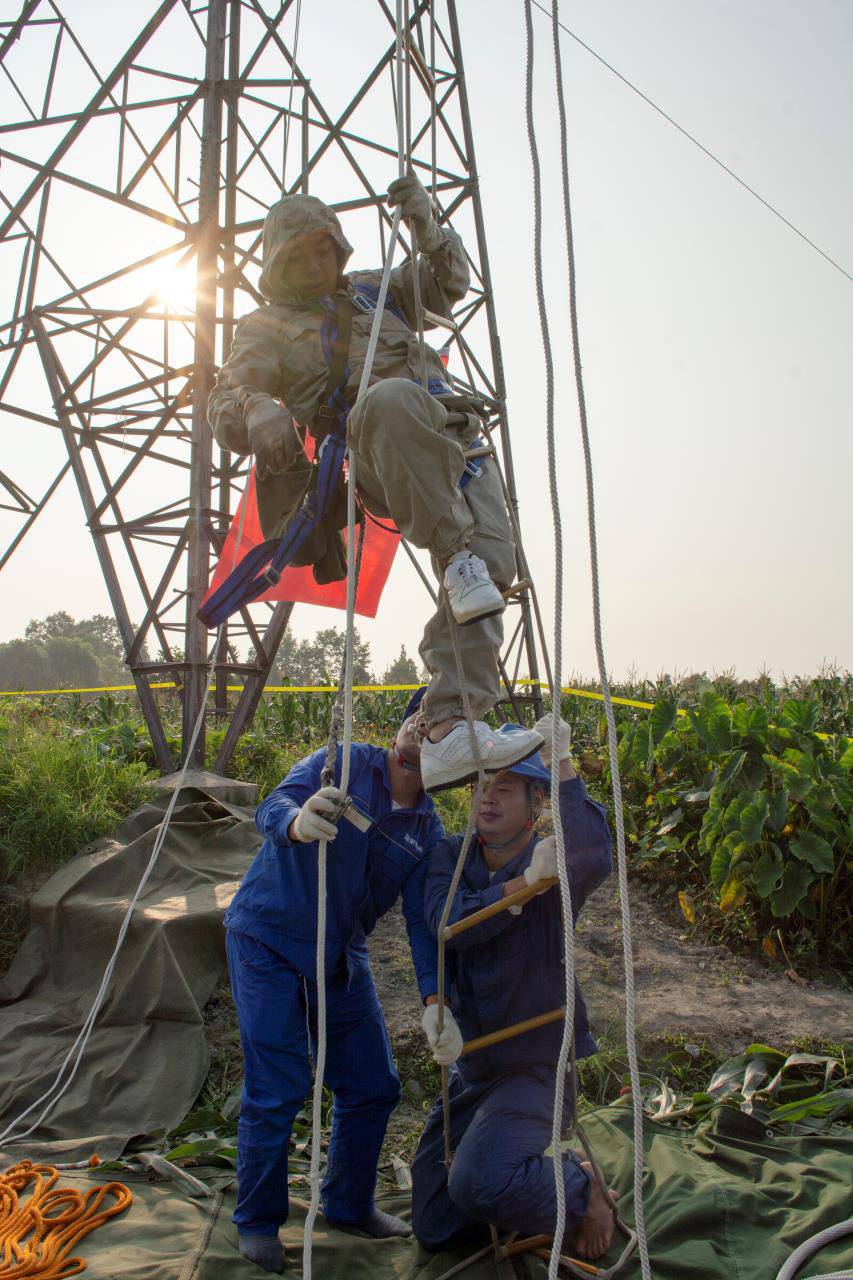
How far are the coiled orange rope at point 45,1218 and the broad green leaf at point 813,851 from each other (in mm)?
3978

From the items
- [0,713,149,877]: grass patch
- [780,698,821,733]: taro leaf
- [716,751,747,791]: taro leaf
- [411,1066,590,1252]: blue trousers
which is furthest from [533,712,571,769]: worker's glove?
[0,713,149,877]: grass patch

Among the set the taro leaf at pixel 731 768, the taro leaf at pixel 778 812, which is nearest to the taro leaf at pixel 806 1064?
the taro leaf at pixel 778 812

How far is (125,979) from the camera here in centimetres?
486

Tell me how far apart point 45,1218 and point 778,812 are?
4.31 meters

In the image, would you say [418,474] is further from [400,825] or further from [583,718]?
[583,718]

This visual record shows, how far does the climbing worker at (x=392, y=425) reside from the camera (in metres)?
2.49

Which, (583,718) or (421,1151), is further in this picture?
(583,718)

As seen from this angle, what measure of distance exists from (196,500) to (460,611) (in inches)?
187

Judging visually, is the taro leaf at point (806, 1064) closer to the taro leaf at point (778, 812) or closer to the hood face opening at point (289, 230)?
the taro leaf at point (778, 812)

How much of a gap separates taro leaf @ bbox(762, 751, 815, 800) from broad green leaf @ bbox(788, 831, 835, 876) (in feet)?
0.76

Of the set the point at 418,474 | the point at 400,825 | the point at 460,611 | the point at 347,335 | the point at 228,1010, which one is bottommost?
the point at 228,1010

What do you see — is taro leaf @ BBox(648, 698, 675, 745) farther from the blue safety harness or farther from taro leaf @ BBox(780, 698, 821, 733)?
the blue safety harness

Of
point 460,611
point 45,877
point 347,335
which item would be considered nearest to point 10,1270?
point 460,611

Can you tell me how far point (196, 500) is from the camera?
22.3ft
